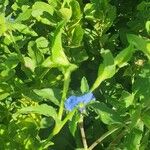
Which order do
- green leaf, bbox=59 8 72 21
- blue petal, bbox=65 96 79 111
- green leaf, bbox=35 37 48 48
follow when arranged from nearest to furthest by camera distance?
blue petal, bbox=65 96 79 111
green leaf, bbox=59 8 72 21
green leaf, bbox=35 37 48 48

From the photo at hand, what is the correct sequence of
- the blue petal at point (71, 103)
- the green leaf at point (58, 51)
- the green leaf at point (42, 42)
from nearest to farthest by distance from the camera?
the green leaf at point (58, 51)
the blue petal at point (71, 103)
the green leaf at point (42, 42)

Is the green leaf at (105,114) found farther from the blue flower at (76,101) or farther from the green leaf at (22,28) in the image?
the green leaf at (22,28)

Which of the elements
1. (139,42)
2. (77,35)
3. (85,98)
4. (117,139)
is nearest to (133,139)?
(117,139)

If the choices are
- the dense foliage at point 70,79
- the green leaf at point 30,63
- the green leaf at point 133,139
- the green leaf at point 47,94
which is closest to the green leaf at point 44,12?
the dense foliage at point 70,79

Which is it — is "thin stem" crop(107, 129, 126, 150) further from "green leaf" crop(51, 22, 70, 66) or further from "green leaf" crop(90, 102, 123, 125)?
"green leaf" crop(51, 22, 70, 66)

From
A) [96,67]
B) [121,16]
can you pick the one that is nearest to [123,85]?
[96,67]

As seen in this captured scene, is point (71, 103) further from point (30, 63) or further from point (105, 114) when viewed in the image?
point (30, 63)

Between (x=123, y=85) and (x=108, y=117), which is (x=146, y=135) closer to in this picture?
(x=108, y=117)

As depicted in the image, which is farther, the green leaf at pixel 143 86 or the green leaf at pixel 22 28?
the green leaf at pixel 22 28

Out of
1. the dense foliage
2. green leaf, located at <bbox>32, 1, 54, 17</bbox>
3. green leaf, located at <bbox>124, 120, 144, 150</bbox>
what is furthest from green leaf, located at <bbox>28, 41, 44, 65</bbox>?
green leaf, located at <bbox>124, 120, 144, 150</bbox>
